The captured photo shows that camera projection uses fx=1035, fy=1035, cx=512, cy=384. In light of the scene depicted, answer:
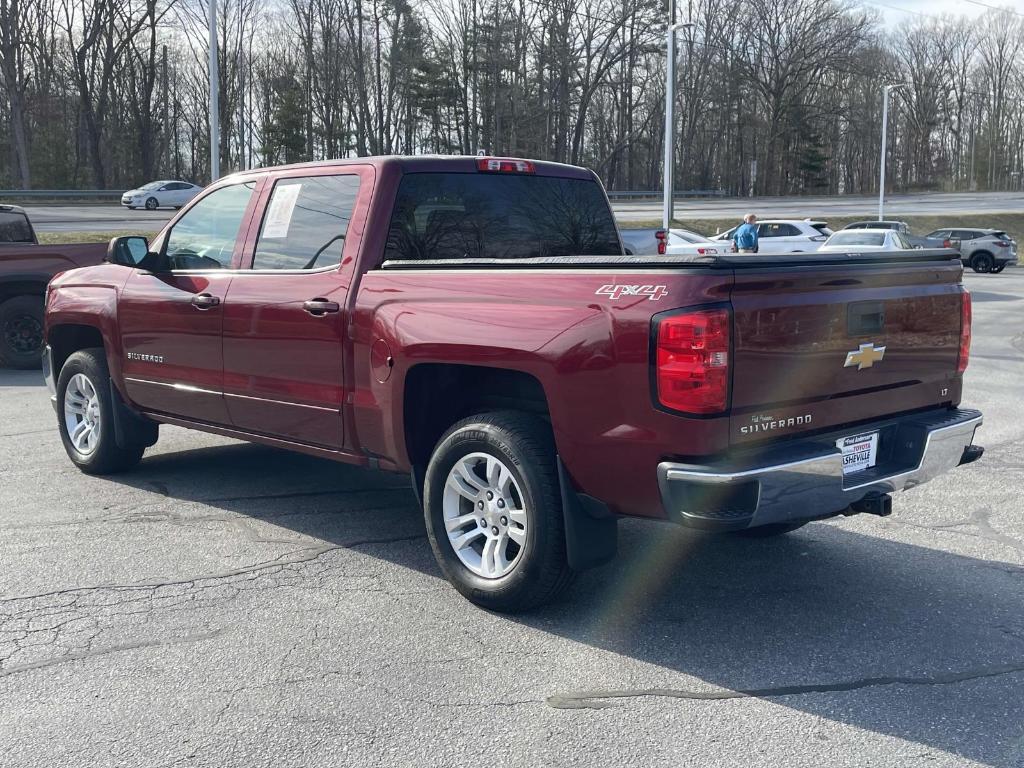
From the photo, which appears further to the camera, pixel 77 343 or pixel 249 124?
pixel 249 124

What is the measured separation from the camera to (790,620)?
4406 millimetres

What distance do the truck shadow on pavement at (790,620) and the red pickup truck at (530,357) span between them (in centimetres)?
49

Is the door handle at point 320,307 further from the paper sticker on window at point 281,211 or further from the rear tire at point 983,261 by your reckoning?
the rear tire at point 983,261

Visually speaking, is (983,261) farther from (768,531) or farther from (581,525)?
(581,525)

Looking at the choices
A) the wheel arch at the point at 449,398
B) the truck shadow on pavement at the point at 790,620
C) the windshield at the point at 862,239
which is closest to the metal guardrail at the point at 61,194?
the windshield at the point at 862,239

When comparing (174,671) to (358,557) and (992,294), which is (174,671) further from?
(992,294)

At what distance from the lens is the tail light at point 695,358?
3.69 m

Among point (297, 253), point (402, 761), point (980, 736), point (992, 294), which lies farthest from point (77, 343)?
point (992, 294)

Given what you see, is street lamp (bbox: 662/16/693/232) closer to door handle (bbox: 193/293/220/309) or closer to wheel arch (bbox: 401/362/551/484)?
door handle (bbox: 193/293/220/309)

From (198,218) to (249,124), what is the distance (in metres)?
68.4

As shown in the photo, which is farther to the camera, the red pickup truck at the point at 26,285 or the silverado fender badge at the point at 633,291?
the red pickup truck at the point at 26,285

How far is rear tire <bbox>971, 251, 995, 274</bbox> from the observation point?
3497 centimetres

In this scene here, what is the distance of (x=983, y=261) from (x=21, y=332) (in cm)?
3170

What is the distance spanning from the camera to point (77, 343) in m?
7.27
